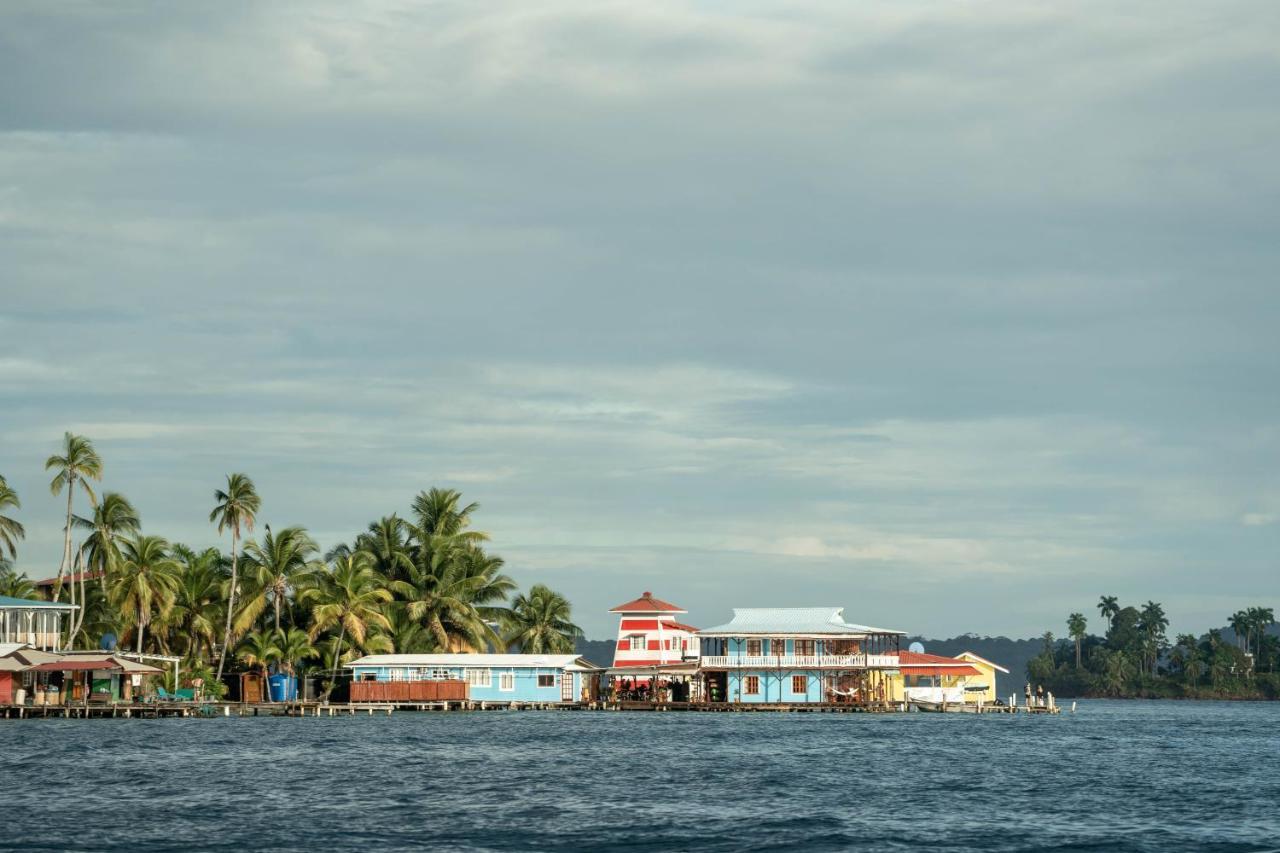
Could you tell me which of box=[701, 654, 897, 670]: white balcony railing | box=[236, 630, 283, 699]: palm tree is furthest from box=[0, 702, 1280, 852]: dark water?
box=[701, 654, 897, 670]: white balcony railing

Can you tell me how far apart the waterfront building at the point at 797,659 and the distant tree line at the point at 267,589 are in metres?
15.8

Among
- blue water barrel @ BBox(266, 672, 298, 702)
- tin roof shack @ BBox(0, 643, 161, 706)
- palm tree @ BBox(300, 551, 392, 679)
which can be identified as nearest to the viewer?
tin roof shack @ BBox(0, 643, 161, 706)

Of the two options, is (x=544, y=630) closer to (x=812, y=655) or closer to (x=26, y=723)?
(x=812, y=655)

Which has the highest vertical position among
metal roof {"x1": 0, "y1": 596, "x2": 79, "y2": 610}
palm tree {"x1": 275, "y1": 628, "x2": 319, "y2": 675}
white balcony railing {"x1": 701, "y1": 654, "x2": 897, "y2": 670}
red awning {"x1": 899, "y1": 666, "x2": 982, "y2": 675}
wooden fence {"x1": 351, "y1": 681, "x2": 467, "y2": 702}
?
metal roof {"x1": 0, "y1": 596, "x2": 79, "y2": 610}

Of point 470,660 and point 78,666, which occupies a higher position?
point 470,660

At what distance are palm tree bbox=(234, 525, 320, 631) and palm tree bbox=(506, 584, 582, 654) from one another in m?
23.2

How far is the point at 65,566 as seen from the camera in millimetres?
100562

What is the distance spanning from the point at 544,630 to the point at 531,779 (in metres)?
67.7

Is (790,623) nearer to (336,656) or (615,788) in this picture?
(336,656)

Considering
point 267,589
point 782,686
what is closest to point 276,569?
point 267,589

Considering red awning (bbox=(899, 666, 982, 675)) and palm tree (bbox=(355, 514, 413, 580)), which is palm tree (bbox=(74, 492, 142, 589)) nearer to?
palm tree (bbox=(355, 514, 413, 580))

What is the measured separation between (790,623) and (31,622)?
162ft

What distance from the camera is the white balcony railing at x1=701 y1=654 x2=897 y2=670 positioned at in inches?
4309

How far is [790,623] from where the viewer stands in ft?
368
